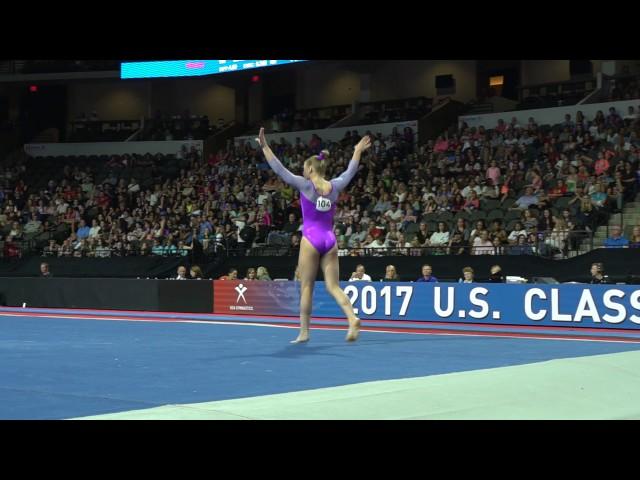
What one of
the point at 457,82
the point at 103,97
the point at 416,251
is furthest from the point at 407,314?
the point at 103,97

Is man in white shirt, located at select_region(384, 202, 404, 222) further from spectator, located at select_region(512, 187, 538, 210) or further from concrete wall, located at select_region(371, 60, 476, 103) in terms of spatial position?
concrete wall, located at select_region(371, 60, 476, 103)

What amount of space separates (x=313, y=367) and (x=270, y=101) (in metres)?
30.9

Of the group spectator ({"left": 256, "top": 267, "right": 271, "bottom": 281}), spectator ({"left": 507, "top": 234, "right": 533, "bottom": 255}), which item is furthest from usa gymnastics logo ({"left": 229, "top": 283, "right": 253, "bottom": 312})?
spectator ({"left": 507, "top": 234, "right": 533, "bottom": 255})

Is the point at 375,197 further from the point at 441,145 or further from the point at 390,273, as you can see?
the point at 390,273

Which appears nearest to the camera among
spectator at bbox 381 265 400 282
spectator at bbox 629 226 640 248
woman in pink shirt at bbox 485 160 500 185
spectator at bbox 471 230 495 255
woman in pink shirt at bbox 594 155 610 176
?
spectator at bbox 629 226 640 248

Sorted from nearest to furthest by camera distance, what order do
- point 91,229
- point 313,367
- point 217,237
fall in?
1. point 313,367
2. point 217,237
3. point 91,229

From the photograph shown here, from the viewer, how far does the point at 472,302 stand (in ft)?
49.4

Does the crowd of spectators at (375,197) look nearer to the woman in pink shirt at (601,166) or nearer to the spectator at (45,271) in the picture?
the woman in pink shirt at (601,166)

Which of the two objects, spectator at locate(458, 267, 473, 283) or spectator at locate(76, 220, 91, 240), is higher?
spectator at locate(76, 220, 91, 240)

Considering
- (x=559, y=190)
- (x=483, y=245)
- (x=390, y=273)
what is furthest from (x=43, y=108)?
(x=483, y=245)

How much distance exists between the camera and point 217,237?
866 inches

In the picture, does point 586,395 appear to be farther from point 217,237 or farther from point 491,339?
point 217,237

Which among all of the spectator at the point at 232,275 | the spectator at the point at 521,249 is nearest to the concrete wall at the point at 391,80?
the spectator at the point at 232,275

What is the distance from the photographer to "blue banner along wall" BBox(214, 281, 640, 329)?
44.2 ft
